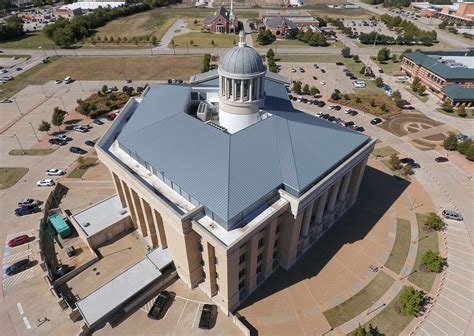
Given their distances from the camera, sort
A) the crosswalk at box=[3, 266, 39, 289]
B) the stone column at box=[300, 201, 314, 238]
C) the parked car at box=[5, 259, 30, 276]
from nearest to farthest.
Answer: the stone column at box=[300, 201, 314, 238]
the crosswalk at box=[3, 266, 39, 289]
the parked car at box=[5, 259, 30, 276]

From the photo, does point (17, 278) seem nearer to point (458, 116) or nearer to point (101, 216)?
point (101, 216)

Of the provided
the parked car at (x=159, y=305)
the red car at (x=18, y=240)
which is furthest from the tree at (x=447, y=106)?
the red car at (x=18, y=240)

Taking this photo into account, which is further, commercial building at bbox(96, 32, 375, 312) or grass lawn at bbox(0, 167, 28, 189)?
grass lawn at bbox(0, 167, 28, 189)

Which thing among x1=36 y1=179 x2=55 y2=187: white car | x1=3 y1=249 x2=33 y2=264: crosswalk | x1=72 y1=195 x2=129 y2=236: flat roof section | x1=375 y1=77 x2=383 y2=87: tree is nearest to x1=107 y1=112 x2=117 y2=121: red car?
x1=36 y1=179 x2=55 y2=187: white car

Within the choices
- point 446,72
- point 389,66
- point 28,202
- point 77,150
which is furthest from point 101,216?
point 389,66

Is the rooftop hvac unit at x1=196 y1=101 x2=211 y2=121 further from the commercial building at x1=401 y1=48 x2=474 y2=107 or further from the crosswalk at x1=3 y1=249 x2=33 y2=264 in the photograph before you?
the commercial building at x1=401 y1=48 x2=474 y2=107

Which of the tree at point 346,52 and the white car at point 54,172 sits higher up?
the tree at point 346,52

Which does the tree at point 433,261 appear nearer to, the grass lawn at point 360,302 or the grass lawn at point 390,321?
the grass lawn at point 360,302
